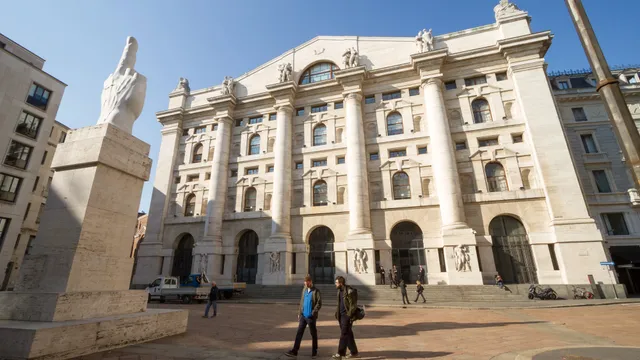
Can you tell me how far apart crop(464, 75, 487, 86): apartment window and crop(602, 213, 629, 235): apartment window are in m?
16.4

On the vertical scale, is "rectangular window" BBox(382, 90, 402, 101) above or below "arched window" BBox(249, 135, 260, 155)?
above

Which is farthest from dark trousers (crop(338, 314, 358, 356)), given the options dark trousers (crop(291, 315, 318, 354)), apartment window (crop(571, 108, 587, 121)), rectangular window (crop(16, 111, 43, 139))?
rectangular window (crop(16, 111, 43, 139))

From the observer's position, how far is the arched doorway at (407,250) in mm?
24578

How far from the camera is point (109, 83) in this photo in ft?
29.8

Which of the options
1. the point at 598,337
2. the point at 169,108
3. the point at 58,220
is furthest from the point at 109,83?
the point at 169,108

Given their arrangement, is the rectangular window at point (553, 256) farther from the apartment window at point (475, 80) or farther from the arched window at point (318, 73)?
the arched window at point (318, 73)

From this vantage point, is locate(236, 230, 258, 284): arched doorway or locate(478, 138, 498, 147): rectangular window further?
locate(236, 230, 258, 284): arched doorway

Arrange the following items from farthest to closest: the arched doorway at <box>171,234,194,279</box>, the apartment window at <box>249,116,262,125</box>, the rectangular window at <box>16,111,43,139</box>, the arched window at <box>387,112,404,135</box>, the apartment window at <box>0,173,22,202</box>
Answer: the apartment window at <box>249,116,262,125</box>, the arched doorway at <box>171,234,194,279</box>, the arched window at <box>387,112,404,135</box>, the rectangular window at <box>16,111,43,139</box>, the apartment window at <box>0,173,22,202</box>

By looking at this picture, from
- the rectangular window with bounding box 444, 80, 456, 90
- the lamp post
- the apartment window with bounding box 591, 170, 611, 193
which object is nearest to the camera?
the lamp post

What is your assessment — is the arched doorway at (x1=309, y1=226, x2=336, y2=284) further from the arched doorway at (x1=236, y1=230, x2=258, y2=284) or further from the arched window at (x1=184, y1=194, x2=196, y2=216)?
the arched window at (x1=184, y1=194, x2=196, y2=216)

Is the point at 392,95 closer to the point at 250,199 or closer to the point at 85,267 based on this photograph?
the point at 250,199

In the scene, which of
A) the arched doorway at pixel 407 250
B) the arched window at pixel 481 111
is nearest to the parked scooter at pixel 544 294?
the arched doorway at pixel 407 250

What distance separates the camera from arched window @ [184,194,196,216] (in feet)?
108

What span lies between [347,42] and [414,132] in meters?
13.6
